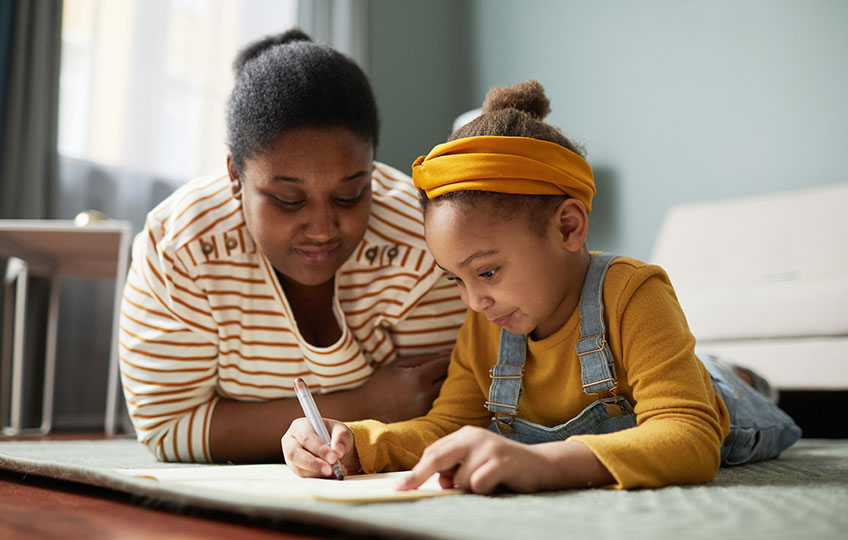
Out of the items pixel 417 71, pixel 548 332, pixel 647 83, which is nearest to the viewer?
pixel 548 332

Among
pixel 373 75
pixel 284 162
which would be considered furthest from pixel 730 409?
pixel 373 75

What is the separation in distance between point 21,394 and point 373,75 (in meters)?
2.00

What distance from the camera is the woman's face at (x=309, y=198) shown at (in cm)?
97

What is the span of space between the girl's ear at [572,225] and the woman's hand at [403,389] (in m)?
0.33

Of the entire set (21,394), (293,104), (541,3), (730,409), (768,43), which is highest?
(541,3)

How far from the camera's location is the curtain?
7.29 ft

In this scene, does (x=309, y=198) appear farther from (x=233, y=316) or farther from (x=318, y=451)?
(x=318, y=451)

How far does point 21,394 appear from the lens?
2223 millimetres

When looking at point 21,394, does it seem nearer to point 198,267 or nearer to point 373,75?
point 198,267

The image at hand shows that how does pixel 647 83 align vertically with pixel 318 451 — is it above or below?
above

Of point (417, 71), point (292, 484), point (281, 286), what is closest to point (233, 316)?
point (281, 286)

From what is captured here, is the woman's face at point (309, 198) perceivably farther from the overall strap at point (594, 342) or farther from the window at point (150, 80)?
the window at point (150, 80)

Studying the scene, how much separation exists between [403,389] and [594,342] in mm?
338

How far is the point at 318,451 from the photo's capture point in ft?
2.58
